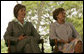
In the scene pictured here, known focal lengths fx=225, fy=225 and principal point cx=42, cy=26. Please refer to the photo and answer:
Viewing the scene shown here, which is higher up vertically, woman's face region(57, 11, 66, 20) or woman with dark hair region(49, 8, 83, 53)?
woman's face region(57, 11, 66, 20)

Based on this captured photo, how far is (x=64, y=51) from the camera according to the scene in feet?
12.4

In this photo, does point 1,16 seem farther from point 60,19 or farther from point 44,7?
point 60,19

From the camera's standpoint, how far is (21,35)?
3.58 metres

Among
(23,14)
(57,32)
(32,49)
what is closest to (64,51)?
(57,32)

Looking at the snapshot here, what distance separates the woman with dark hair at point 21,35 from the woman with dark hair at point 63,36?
1.12 ft

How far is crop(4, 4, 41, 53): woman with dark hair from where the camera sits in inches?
137

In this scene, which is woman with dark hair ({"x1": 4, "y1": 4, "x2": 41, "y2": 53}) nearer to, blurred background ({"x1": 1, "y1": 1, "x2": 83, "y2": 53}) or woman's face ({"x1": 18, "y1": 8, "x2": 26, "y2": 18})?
woman's face ({"x1": 18, "y1": 8, "x2": 26, "y2": 18})

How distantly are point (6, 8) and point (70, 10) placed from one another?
10.2 feet

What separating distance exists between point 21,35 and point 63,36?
777 mm

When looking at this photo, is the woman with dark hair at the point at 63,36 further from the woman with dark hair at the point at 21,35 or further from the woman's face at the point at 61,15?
the woman with dark hair at the point at 21,35

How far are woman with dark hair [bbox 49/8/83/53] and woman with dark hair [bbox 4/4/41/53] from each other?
340mm

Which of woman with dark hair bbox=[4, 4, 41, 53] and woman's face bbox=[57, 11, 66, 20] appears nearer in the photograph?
woman with dark hair bbox=[4, 4, 41, 53]

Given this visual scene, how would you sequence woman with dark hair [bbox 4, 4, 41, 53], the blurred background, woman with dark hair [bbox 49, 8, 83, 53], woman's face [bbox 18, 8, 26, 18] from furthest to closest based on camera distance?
the blurred background < woman with dark hair [bbox 49, 8, 83, 53] < woman's face [bbox 18, 8, 26, 18] < woman with dark hair [bbox 4, 4, 41, 53]

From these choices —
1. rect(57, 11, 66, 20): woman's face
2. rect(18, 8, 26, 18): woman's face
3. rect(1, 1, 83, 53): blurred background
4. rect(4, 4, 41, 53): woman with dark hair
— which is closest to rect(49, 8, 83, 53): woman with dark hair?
rect(57, 11, 66, 20): woman's face
